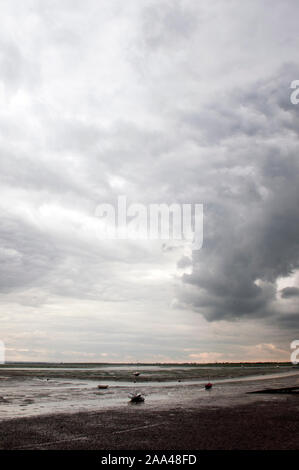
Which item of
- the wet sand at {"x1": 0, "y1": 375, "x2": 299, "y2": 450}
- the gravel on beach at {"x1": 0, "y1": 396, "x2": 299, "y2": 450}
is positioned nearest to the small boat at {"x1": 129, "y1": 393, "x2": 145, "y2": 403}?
the wet sand at {"x1": 0, "y1": 375, "x2": 299, "y2": 450}

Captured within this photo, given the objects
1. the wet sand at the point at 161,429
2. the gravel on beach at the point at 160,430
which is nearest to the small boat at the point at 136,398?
the wet sand at the point at 161,429

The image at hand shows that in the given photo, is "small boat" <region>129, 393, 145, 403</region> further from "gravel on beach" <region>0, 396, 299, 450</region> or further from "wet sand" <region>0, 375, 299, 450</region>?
"gravel on beach" <region>0, 396, 299, 450</region>

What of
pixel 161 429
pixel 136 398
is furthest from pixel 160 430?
pixel 136 398

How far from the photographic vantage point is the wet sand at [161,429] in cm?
1786

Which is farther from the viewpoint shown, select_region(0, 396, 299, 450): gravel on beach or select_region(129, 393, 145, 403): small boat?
select_region(129, 393, 145, 403): small boat

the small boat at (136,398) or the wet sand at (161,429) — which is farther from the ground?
the wet sand at (161,429)

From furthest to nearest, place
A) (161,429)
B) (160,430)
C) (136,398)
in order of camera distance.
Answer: (136,398), (161,429), (160,430)

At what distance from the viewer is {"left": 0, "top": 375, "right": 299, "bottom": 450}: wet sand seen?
1786cm

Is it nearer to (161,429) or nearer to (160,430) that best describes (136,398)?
(161,429)

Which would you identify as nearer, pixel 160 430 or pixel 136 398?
pixel 160 430

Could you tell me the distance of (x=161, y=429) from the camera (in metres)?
21.9

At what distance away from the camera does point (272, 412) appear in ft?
94.1

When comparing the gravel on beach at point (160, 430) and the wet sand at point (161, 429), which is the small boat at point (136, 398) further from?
the gravel on beach at point (160, 430)

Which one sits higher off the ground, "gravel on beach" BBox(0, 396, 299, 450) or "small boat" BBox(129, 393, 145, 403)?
"gravel on beach" BBox(0, 396, 299, 450)
